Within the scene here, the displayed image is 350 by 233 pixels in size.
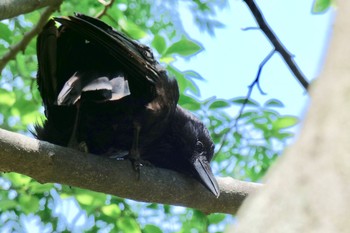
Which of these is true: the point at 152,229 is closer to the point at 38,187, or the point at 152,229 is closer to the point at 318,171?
the point at 38,187

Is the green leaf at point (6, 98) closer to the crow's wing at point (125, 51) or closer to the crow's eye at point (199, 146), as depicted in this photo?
the crow's wing at point (125, 51)

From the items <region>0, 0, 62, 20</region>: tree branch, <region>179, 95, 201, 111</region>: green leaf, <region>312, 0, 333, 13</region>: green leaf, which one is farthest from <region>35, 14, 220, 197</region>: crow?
<region>312, 0, 333, 13</region>: green leaf

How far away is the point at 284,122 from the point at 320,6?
1070 millimetres

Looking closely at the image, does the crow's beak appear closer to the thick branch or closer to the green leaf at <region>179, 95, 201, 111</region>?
the thick branch

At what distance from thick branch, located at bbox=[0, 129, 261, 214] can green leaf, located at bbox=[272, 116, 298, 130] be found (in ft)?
3.48

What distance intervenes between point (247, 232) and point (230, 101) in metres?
3.54

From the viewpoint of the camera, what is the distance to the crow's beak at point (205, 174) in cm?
315

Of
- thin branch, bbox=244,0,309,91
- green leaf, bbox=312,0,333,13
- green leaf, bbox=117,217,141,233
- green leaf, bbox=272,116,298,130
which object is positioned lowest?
green leaf, bbox=117,217,141,233

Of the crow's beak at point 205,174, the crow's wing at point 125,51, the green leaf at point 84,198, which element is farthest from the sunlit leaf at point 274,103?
the green leaf at point 84,198

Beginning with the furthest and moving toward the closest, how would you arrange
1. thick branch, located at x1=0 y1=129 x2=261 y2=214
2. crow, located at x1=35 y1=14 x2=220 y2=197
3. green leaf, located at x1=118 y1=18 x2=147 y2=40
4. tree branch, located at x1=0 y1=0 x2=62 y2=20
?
green leaf, located at x1=118 y1=18 x2=147 y2=40 < crow, located at x1=35 y1=14 x2=220 y2=197 < tree branch, located at x1=0 y1=0 x2=62 y2=20 < thick branch, located at x1=0 y1=129 x2=261 y2=214

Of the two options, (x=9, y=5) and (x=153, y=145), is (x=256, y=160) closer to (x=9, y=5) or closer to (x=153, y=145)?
(x=153, y=145)

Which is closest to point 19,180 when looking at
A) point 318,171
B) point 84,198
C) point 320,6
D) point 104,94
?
point 84,198

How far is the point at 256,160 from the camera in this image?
4.72m

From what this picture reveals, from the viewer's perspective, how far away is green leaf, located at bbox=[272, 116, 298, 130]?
4.08 m
